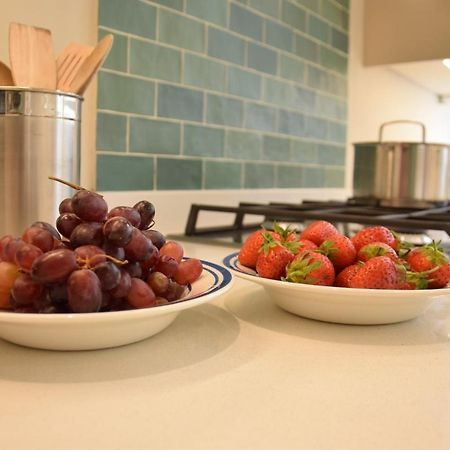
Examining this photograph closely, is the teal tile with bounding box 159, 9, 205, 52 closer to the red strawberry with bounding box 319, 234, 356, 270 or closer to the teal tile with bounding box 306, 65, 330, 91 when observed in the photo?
the teal tile with bounding box 306, 65, 330, 91

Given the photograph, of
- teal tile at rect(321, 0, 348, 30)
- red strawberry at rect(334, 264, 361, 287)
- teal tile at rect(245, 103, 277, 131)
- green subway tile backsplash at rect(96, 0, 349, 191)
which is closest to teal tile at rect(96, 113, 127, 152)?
green subway tile backsplash at rect(96, 0, 349, 191)

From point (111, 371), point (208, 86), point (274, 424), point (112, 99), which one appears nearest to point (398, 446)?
point (274, 424)

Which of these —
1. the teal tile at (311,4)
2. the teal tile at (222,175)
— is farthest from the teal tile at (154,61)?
the teal tile at (311,4)

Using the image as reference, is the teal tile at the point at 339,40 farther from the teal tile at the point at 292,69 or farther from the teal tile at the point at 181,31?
the teal tile at the point at 181,31

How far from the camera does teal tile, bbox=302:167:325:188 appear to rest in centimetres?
179

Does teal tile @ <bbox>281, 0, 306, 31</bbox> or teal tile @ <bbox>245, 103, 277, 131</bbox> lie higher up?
teal tile @ <bbox>281, 0, 306, 31</bbox>

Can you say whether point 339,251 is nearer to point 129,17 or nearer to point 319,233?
point 319,233

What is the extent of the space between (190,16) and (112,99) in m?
0.32

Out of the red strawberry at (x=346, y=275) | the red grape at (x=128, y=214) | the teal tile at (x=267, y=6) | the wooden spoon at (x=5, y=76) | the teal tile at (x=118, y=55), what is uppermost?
the teal tile at (x=267, y=6)

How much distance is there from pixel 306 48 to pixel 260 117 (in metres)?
0.34

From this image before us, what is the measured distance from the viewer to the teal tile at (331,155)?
188 cm

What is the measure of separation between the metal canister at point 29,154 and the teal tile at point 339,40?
1.35 metres

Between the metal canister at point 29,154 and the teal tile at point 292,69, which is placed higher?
the teal tile at point 292,69

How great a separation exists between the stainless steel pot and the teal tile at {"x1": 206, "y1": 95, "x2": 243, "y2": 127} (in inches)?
13.2
